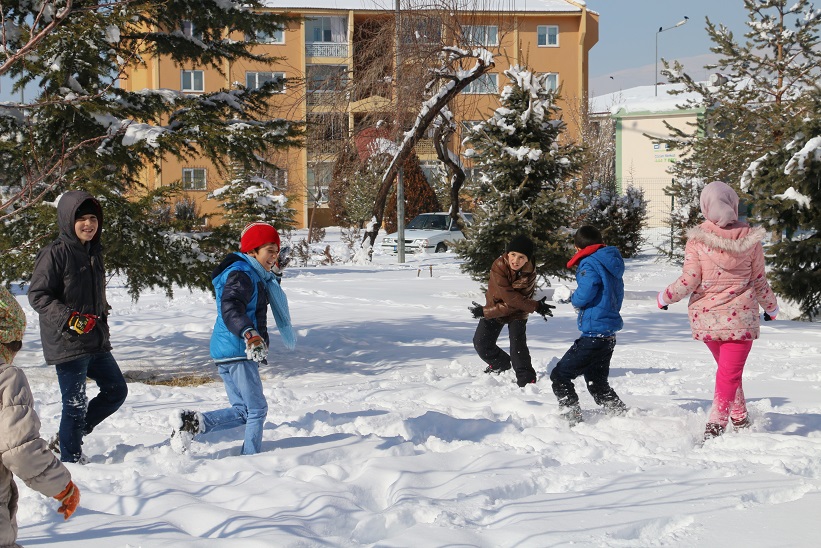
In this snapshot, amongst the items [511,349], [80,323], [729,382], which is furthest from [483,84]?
[80,323]

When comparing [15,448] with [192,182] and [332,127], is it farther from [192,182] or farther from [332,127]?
[332,127]

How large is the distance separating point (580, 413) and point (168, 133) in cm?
482

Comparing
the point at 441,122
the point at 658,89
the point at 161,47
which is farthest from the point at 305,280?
the point at 658,89

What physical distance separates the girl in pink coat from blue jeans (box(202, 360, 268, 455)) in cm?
279

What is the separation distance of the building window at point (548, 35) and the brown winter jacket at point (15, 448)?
49.5 meters

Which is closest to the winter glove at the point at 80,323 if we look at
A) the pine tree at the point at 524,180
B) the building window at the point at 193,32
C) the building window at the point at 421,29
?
the building window at the point at 193,32

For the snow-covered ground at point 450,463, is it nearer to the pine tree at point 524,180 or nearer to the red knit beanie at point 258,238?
the red knit beanie at point 258,238

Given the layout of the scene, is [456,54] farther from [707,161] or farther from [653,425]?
[653,425]

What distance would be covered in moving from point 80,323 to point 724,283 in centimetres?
406

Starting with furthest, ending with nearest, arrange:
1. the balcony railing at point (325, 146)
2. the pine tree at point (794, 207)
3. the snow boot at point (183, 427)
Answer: the balcony railing at point (325, 146), the pine tree at point (794, 207), the snow boot at point (183, 427)

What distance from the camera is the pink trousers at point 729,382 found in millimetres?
5664

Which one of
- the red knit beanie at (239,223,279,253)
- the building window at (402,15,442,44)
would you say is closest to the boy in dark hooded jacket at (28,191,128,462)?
the red knit beanie at (239,223,279,253)

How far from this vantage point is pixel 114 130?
8516 mm

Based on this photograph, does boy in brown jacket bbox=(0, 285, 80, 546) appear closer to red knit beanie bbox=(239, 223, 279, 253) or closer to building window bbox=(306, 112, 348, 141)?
red knit beanie bbox=(239, 223, 279, 253)
